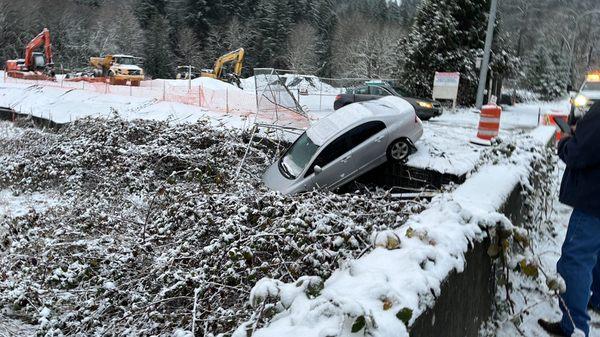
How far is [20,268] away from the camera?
604 centimetres

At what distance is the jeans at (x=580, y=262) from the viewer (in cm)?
308

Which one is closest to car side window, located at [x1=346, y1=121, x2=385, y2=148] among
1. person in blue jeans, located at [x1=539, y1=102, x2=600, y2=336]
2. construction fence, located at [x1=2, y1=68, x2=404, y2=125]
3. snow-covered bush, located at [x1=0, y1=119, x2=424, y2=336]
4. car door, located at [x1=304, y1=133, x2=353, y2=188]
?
car door, located at [x1=304, y1=133, x2=353, y2=188]

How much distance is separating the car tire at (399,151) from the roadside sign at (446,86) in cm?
1457

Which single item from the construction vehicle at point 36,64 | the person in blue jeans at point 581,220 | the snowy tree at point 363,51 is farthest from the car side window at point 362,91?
the construction vehicle at point 36,64

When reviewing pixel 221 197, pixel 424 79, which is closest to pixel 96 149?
pixel 221 197

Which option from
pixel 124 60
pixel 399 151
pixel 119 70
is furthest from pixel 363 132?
pixel 124 60

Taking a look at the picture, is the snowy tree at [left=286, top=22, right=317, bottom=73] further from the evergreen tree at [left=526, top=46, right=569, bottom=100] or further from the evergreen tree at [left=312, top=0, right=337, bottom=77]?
the evergreen tree at [left=526, top=46, right=569, bottom=100]

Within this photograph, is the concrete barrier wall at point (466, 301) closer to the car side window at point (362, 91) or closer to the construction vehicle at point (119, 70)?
the car side window at point (362, 91)

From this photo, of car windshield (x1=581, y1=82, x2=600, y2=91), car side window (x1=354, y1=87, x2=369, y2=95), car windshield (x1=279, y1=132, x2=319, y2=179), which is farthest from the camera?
car side window (x1=354, y1=87, x2=369, y2=95)

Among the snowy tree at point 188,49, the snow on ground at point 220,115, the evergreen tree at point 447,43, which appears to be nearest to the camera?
the snow on ground at point 220,115

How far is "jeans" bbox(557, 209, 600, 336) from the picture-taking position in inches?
121

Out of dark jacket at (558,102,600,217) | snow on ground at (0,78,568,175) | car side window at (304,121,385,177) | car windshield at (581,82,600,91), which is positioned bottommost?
snow on ground at (0,78,568,175)

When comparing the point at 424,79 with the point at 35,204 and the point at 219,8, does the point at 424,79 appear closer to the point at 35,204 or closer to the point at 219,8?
the point at 35,204

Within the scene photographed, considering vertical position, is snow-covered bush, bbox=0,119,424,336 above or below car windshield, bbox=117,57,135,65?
below
